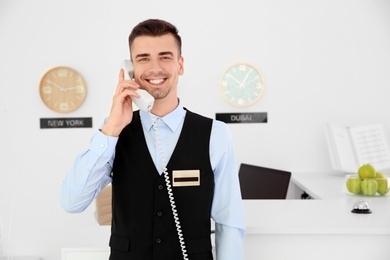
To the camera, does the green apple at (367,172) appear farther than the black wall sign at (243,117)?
No

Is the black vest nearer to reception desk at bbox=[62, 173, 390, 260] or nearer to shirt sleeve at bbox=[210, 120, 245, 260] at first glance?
shirt sleeve at bbox=[210, 120, 245, 260]

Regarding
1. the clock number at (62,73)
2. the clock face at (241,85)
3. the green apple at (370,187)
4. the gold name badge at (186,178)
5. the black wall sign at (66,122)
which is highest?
the clock number at (62,73)

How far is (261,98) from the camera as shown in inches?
167

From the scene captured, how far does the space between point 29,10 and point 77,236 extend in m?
2.89

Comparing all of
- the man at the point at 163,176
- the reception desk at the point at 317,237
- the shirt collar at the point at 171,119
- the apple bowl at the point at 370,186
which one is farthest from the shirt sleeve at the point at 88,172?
the apple bowl at the point at 370,186

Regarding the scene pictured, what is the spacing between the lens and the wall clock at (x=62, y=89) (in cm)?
429

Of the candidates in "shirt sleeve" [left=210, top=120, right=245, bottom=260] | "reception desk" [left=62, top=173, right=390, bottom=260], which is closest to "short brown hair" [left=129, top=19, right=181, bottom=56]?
"shirt sleeve" [left=210, top=120, right=245, bottom=260]

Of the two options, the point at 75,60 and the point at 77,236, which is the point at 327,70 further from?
the point at 77,236

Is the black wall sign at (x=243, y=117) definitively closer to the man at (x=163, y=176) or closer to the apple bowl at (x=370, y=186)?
the apple bowl at (x=370, y=186)

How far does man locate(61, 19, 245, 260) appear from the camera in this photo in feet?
5.10

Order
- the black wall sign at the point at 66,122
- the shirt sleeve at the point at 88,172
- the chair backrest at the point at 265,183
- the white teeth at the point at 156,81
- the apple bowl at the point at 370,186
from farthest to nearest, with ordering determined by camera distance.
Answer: the black wall sign at the point at 66,122
the chair backrest at the point at 265,183
the apple bowl at the point at 370,186
the white teeth at the point at 156,81
the shirt sleeve at the point at 88,172

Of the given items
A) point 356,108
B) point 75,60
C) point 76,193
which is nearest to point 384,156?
point 356,108

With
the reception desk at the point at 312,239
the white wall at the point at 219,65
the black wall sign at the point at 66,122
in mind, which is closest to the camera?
the reception desk at the point at 312,239

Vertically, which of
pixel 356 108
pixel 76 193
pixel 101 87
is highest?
pixel 101 87
